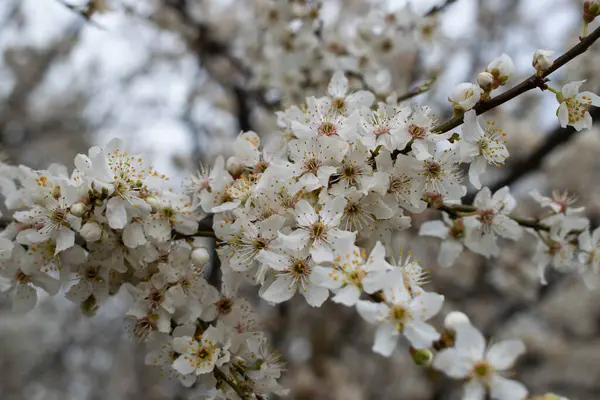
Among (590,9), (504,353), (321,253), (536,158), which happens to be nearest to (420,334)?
(504,353)

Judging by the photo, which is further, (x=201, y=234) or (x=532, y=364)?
(x=532, y=364)

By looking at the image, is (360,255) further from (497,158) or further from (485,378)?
(497,158)

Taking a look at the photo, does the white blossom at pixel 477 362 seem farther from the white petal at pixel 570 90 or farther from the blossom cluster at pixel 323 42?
the blossom cluster at pixel 323 42

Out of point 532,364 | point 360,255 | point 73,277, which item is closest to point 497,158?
point 360,255

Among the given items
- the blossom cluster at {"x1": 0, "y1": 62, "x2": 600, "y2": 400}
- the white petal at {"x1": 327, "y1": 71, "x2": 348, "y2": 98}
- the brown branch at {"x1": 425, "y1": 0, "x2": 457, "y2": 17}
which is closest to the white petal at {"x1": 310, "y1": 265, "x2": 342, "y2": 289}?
the blossom cluster at {"x1": 0, "y1": 62, "x2": 600, "y2": 400}

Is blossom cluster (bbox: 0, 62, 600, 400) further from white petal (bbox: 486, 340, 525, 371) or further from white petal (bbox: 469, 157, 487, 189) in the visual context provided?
white petal (bbox: 486, 340, 525, 371)

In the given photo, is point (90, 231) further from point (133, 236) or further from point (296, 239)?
point (296, 239)

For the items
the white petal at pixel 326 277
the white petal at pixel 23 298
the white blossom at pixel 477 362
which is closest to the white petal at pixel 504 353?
the white blossom at pixel 477 362
